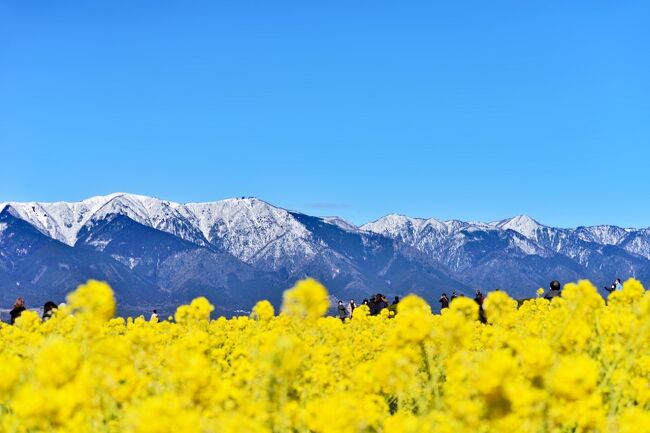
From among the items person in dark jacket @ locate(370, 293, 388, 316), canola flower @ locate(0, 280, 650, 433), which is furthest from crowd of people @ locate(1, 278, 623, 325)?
canola flower @ locate(0, 280, 650, 433)

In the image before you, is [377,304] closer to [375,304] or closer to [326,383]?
[375,304]

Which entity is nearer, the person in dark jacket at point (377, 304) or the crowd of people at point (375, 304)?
the crowd of people at point (375, 304)

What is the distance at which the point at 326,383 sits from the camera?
6.64 meters

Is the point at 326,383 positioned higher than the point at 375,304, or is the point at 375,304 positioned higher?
the point at 375,304

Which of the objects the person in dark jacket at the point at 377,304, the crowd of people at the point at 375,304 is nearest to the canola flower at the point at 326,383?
the crowd of people at the point at 375,304

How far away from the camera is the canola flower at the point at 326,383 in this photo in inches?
176

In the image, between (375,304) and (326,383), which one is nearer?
(326,383)

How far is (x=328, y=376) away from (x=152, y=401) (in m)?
2.73

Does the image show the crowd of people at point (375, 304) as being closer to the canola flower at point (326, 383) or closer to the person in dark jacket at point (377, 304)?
the person in dark jacket at point (377, 304)

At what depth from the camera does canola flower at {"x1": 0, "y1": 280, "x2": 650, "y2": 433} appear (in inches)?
176

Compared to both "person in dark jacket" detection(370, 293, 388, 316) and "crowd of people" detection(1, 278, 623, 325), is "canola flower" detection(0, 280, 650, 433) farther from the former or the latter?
"person in dark jacket" detection(370, 293, 388, 316)

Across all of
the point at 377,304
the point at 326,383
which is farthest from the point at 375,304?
the point at 326,383

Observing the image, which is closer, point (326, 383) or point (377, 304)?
point (326, 383)

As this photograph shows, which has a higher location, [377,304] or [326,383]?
[377,304]
